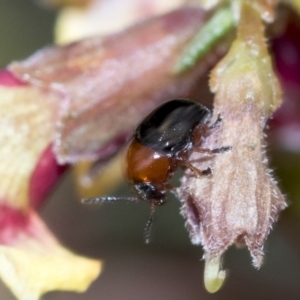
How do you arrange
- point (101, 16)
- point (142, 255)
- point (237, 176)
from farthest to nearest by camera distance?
point (142, 255)
point (101, 16)
point (237, 176)

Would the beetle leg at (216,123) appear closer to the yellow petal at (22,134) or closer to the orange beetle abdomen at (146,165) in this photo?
the orange beetle abdomen at (146,165)

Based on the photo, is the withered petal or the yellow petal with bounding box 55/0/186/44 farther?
the yellow petal with bounding box 55/0/186/44

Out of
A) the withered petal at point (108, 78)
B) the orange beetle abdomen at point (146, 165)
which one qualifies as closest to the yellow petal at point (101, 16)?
the withered petal at point (108, 78)

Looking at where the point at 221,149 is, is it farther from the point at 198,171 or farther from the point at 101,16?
the point at 101,16

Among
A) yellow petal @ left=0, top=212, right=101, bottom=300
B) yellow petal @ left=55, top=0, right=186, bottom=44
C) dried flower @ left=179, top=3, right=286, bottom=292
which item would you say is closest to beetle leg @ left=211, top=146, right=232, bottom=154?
dried flower @ left=179, top=3, right=286, bottom=292

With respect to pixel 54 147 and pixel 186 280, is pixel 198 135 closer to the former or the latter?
pixel 54 147

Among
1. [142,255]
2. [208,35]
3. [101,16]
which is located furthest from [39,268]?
[142,255]

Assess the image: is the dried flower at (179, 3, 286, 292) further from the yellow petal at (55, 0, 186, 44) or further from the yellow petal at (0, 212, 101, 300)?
the yellow petal at (55, 0, 186, 44)
